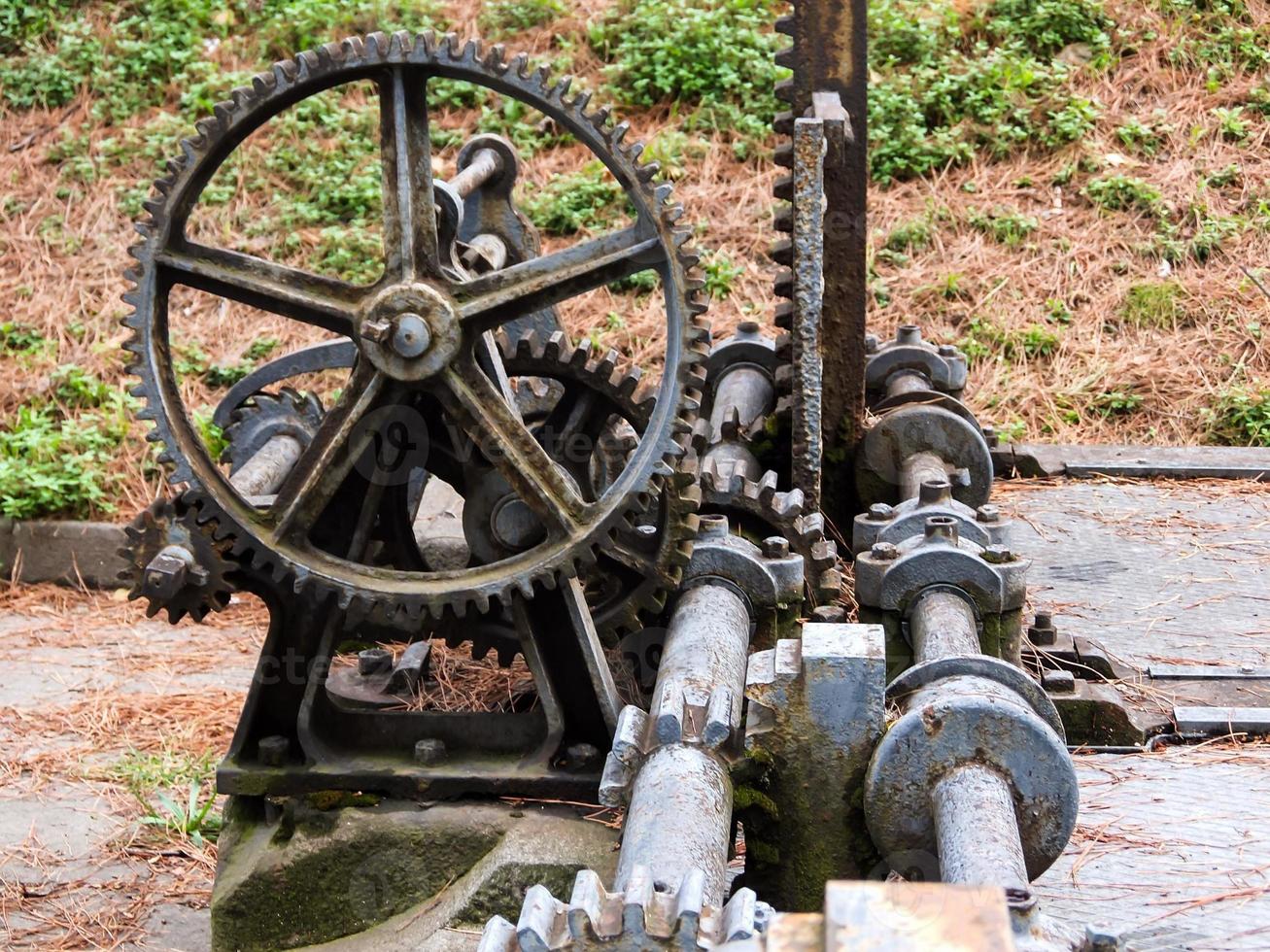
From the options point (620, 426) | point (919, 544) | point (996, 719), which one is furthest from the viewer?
point (620, 426)

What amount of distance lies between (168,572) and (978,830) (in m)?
1.70

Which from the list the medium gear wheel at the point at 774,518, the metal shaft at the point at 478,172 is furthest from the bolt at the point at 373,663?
the metal shaft at the point at 478,172

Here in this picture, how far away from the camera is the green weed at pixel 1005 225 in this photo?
7836 mm

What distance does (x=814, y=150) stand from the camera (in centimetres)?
404

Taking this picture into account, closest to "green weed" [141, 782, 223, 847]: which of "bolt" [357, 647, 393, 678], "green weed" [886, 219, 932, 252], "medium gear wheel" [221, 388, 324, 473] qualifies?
"bolt" [357, 647, 393, 678]

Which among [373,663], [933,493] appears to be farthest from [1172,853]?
[373,663]

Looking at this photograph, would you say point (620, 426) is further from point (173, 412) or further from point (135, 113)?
point (135, 113)

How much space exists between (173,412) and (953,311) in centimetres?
500

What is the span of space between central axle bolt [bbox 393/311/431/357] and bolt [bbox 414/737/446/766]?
85 centimetres

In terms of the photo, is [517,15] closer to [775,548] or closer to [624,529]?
[775,548]

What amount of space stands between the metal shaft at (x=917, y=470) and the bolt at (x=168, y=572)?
213cm

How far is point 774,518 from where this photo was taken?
12.5 feet

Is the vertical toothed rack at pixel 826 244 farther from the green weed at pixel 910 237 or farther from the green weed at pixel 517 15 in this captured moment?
the green weed at pixel 517 15

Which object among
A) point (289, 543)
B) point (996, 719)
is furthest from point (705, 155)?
point (996, 719)
